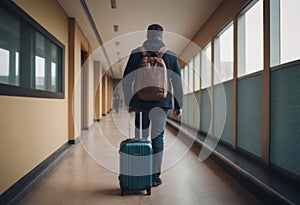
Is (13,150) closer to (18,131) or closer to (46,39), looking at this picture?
(18,131)

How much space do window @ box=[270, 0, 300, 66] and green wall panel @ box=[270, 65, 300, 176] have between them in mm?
154

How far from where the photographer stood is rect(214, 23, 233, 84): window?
14.1ft

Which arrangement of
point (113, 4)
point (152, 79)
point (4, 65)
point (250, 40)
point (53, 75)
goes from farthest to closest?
point (113, 4) → point (53, 75) → point (250, 40) → point (152, 79) → point (4, 65)

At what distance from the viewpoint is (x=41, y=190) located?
249 cm

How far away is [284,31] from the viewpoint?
101 inches

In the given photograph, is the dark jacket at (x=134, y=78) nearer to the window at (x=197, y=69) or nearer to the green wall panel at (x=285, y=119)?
the green wall panel at (x=285, y=119)

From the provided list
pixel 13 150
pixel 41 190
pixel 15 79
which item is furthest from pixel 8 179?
pixel 15 79

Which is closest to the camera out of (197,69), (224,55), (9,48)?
(9,48)

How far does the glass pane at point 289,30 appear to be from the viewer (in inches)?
92.6

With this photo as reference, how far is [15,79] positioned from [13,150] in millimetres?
609

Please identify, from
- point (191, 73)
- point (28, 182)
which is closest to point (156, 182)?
point (28, 182)

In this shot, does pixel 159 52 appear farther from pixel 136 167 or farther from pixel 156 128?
pixel 136 167

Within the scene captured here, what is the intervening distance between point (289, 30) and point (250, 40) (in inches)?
38.7

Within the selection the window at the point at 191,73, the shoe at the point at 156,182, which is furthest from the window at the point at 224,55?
the window at the point at 191,73
